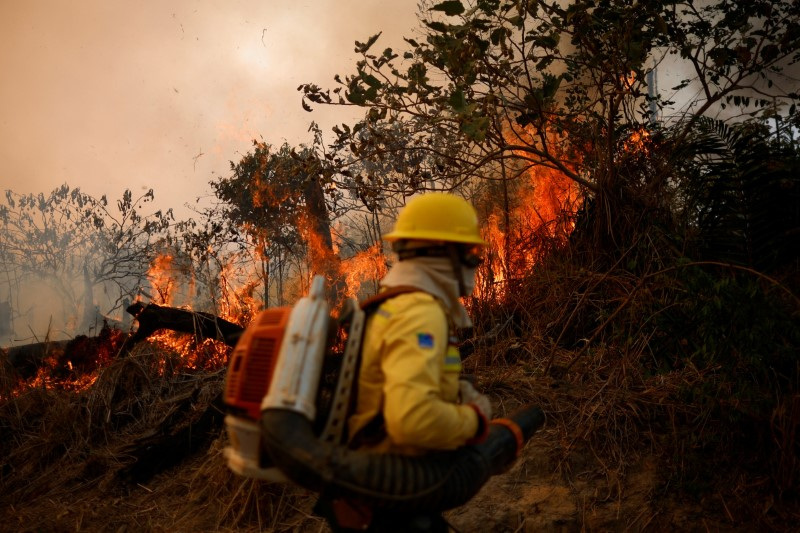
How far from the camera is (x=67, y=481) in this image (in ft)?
15.3

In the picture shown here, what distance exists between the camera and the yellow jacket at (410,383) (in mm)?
Result: 1519

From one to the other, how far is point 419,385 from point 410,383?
28 mm

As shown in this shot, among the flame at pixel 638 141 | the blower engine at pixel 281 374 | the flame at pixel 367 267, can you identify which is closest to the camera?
the blower engine at pixel 281 374

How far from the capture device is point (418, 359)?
156cm

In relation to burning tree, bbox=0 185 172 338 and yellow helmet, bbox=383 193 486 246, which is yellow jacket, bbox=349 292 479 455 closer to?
yellow helmet, bbox=383 193 486 246

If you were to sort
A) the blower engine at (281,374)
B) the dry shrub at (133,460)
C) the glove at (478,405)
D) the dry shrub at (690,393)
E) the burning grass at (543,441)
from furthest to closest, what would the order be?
the dry shrub at (133,460)
the burning grass at (543,441)
the dry shrub at (690,393)
the glove at (478,405)
the blower engine at (281,374)

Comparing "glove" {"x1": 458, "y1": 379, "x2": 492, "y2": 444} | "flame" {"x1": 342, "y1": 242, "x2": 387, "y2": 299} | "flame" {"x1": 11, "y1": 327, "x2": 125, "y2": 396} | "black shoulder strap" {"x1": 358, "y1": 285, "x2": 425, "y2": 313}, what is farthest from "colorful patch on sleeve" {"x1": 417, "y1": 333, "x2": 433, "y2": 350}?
"flame" {"x1": 342, "y1": 242, "x2": 387, "y2": 299}

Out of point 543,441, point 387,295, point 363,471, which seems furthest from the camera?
point 543,441

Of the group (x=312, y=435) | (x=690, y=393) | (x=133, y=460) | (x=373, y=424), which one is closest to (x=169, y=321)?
(x=133, y=460)

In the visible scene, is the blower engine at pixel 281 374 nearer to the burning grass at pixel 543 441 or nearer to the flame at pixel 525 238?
the burning grass at pixel 543 441

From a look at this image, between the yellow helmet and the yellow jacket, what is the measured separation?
0.25 m

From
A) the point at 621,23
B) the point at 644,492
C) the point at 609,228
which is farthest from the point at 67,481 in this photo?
the point at 621,23

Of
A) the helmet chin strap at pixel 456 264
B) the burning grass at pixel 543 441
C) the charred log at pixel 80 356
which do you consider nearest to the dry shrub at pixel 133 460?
the burning grass at pixel 543 441

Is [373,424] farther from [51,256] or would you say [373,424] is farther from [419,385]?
[51,256]
